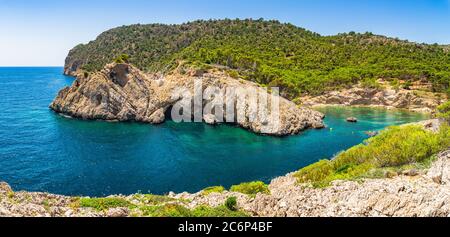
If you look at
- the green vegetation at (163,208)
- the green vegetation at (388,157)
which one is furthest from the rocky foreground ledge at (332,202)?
the green vegetation at (388,157)

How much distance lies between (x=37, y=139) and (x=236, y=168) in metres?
36.5

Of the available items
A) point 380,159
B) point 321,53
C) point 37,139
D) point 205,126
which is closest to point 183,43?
point 321,53

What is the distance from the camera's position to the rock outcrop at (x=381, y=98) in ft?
299

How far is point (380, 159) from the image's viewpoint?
29.0 m

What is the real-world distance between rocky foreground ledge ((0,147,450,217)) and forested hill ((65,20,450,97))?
67.4 meters

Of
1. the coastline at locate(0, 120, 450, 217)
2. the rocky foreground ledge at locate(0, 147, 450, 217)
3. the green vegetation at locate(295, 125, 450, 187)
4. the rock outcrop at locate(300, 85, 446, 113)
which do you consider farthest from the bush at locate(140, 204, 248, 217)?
the rock outcrop at locate(300, 85, 446, 113)

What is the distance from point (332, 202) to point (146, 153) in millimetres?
39017

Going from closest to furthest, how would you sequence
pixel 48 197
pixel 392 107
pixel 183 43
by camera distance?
→ pixel 48 197 < pixel 392 107 < pixel 183 43

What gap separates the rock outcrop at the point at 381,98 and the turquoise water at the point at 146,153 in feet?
37.2

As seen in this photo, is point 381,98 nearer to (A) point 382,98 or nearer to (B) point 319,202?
(A) point 382,98

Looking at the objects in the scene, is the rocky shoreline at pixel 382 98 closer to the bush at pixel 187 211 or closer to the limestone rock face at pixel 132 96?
the limestone rock face at pixel 132 96

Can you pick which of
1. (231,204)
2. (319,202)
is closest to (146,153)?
(231,204)

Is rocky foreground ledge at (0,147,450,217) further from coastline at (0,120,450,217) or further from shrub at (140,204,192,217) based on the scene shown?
shrub at (140,204,192,217)

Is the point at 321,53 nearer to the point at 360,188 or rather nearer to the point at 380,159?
the point at 380,159
